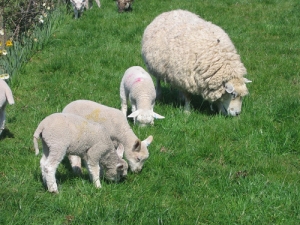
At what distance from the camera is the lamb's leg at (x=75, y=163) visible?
4934mm

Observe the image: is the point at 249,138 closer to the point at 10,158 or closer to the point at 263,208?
the point at 263,208

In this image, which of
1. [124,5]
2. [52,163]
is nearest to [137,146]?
[52,163]

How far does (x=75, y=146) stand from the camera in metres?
4.38

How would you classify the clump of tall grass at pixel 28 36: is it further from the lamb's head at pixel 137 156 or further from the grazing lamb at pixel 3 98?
the lamb's head at pixel 137 156

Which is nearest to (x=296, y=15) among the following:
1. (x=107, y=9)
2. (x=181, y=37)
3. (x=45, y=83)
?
(x=107, y=9)

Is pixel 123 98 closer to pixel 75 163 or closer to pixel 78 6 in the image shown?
pixel 75 163

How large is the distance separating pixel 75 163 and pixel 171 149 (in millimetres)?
1099

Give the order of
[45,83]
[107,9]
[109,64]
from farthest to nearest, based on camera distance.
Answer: [107,9]
[109,64]
[45,83]

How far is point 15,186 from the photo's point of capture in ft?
14.8

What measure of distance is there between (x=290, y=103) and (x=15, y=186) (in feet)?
12.0

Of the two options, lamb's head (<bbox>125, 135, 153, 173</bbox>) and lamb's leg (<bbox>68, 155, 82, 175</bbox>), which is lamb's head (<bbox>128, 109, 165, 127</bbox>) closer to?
lamb's head (<bbox>125, 135, 153, 173</bbox>)

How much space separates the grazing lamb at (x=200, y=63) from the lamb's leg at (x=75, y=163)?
2247 mm

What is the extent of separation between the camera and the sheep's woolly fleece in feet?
21.6

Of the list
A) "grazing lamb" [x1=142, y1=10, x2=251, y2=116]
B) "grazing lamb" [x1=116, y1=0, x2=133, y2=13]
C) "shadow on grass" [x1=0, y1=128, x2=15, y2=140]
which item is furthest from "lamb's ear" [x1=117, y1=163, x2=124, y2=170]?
"grazing lamb" [x1=116, y1=0, x2=133, y2=13]
